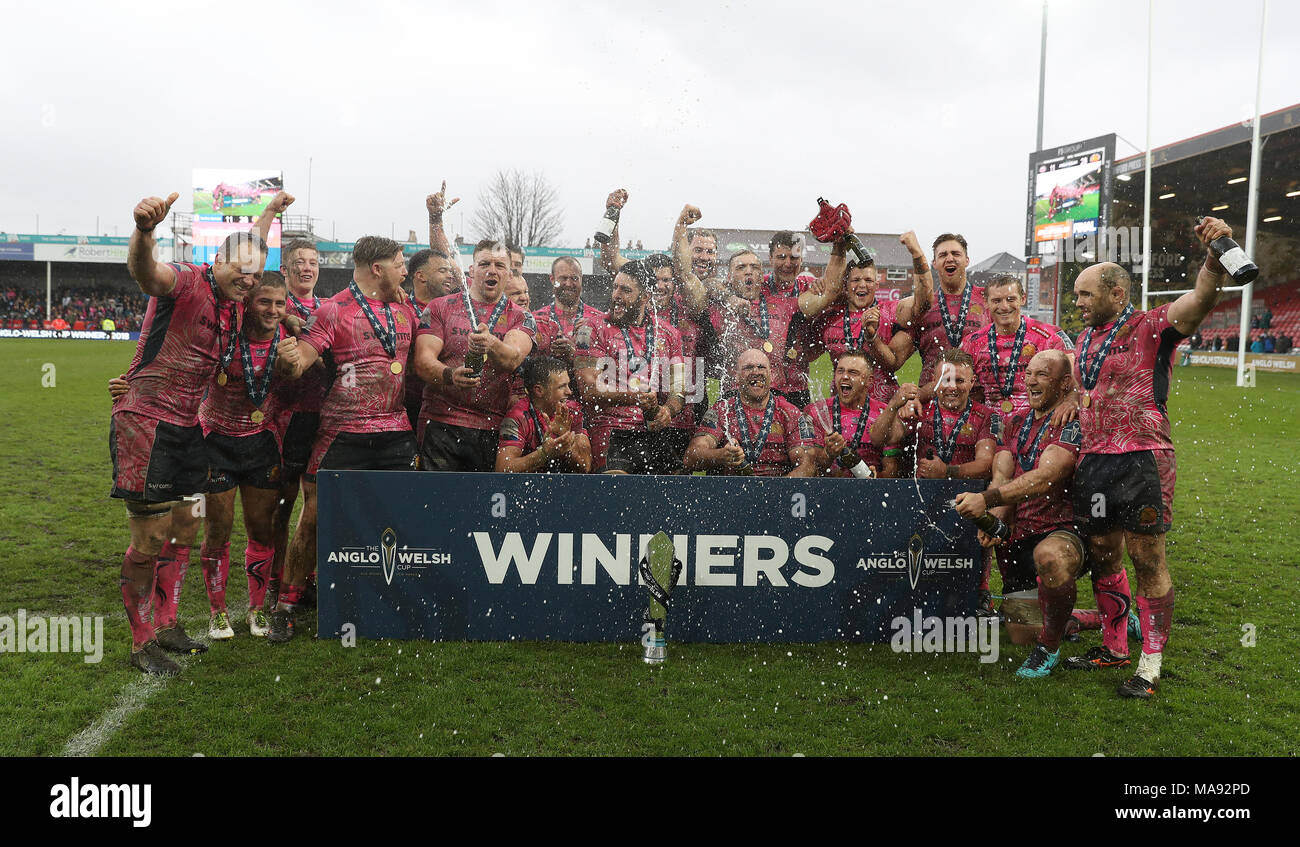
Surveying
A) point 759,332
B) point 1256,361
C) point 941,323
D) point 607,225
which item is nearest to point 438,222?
point 607,225

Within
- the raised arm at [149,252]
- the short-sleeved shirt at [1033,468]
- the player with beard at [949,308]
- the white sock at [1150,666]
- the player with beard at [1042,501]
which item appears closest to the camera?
the raised arm at [149,252]

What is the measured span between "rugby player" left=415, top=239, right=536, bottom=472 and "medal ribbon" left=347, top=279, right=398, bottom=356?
168 millimetres

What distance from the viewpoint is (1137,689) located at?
439cm

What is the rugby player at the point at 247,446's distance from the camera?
4.91 metres

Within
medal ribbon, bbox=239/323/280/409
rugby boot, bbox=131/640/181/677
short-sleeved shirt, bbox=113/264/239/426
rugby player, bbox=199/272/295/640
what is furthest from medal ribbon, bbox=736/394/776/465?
rugby boot, bbox=131/640/181/677

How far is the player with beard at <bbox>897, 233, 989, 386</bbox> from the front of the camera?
19.1 feet

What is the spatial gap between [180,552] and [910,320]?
4841 millimetres

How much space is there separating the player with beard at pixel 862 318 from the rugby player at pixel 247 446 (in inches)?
136

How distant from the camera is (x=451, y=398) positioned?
546cm

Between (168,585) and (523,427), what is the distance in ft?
7.21

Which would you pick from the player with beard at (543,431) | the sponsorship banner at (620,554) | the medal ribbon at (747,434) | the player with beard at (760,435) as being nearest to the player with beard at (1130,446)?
the sponsorship banner at (620,554)

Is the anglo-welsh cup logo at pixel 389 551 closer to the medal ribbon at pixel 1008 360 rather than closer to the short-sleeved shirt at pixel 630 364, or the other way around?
the short-sleeved shirt at pixel 630 364

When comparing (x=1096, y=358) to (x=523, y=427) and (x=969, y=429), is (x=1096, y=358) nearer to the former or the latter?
(x=969, y=429)

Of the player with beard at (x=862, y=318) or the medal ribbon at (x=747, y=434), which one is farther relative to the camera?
the player with beard at (x=862, y=318)
